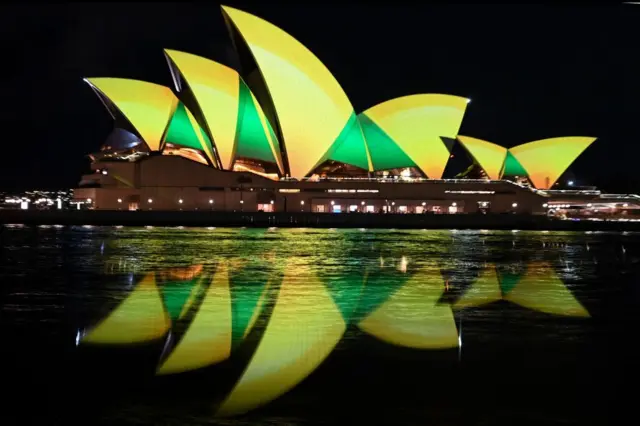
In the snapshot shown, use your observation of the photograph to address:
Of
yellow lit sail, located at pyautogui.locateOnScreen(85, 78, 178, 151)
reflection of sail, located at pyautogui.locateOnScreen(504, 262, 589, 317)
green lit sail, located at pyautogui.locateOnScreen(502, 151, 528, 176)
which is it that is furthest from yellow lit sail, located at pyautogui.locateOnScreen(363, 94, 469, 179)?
reflection of sail, located at pyautogui.locateOnScreen(504, 262, 589, 317)

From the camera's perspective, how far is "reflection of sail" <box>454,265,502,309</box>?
12427 mm

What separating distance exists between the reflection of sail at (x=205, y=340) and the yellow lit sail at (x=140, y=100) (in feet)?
137

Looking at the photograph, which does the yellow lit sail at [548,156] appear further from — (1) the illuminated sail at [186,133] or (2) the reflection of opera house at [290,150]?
(1) the illuminated sail at [186,133]

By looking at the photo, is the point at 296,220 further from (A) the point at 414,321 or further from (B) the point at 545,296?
(A) the point at 414,321

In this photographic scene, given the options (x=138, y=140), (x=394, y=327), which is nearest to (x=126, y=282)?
(x=394, y=327)

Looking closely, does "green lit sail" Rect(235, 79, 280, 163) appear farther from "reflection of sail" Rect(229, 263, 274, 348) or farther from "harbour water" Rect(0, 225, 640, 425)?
"harbour water" Rect(0, 225, 640, 425)

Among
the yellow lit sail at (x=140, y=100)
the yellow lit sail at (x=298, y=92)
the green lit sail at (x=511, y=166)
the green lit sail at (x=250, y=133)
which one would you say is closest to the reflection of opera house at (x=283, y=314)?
the yellow lit sail at (x=298, y=92)

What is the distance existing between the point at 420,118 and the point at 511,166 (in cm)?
1260

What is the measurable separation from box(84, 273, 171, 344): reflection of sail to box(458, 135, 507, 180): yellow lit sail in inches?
2101

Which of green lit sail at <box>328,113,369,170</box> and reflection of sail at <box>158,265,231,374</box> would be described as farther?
green lit sail at <box>328,113,369,170</box>

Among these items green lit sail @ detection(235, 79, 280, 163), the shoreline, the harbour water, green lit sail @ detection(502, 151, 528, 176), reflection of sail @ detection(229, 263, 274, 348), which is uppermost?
green lit sail @ detection(235, 79, 280, 163)

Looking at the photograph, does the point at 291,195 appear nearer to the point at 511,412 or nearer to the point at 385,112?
the point at 385,112

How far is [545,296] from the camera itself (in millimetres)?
13445

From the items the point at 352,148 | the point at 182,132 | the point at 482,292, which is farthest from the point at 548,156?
the point at 482,292
